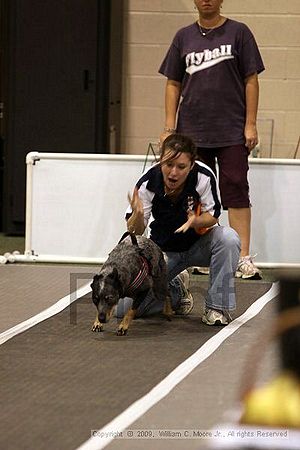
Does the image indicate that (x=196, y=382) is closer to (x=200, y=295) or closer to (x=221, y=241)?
Result: (x=221, y=241)

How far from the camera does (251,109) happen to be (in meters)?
5.84

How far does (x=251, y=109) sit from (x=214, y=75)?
0.83 ft

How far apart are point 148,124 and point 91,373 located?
11.7 ft

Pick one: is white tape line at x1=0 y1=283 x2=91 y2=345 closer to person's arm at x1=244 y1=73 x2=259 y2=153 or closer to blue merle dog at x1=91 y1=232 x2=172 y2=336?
blue merle dog at x1=91 y1=232 x2=172 y2=336

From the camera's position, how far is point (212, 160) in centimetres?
591

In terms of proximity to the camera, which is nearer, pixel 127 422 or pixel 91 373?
pixel 127 422

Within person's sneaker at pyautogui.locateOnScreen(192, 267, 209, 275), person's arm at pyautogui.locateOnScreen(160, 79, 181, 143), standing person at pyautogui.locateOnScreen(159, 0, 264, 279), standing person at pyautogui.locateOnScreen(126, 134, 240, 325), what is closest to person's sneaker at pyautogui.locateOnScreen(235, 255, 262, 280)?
standing person at pyautogui.locateOnScreen(159, 0, 264, 279)

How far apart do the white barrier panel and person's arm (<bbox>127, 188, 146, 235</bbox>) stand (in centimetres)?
147

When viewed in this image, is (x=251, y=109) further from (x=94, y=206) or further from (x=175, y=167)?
(x=175, y=167)

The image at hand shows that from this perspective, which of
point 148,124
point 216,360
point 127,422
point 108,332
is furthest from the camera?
point 148,124

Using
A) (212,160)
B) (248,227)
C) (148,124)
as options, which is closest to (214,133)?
(212,160)

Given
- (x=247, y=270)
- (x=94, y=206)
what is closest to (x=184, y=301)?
(x=247, y=270)

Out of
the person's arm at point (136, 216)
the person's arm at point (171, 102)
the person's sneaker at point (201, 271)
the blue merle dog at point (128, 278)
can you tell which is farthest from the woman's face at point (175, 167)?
the person's sneaker at point (201, 271)

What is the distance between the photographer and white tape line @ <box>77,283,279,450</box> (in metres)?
3.24
